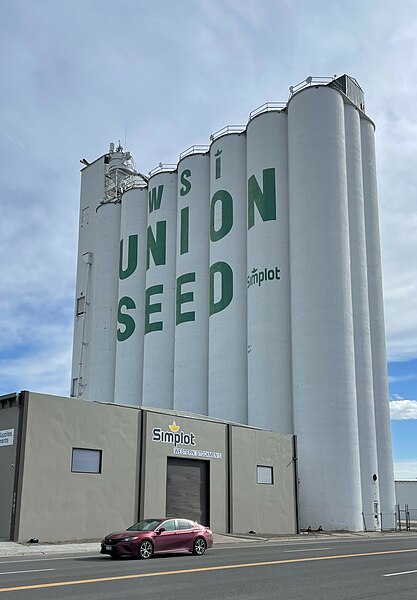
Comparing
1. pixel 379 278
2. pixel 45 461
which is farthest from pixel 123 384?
pixel 45 461

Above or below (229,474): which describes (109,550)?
below

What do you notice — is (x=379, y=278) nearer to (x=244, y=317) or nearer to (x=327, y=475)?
(x=244, y=317)

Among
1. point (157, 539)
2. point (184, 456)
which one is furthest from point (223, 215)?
point (157, 539)

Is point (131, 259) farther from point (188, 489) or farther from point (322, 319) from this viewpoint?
point (188, 489)

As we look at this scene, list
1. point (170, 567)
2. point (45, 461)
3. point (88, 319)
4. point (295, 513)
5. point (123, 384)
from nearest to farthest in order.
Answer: point (170, 567) < point (45, 461) < point (295, 513) < point (123, 384) < point (88, 319)

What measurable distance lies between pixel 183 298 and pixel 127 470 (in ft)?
70.6

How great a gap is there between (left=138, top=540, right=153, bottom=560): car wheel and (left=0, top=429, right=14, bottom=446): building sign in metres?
9.81

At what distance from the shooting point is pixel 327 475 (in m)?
40.8

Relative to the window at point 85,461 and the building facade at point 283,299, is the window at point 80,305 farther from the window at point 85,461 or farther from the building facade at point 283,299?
the window at point 85,461

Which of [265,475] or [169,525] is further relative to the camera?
[265,475]

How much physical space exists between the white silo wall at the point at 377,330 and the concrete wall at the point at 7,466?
25.5 meters

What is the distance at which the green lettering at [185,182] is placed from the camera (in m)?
54.6

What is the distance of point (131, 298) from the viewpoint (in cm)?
5741

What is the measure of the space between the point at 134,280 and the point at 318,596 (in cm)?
4688
